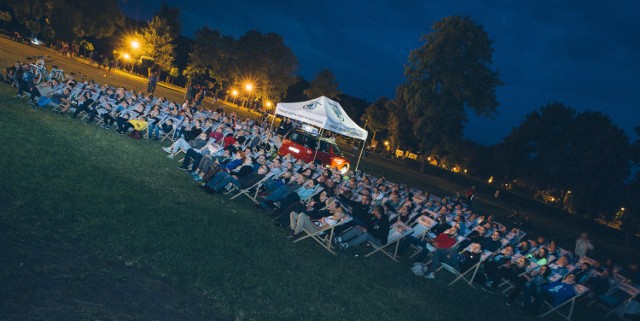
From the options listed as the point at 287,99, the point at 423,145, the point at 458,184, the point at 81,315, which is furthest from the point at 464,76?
the point at 287,99

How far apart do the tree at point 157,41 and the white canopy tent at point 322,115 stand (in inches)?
1468

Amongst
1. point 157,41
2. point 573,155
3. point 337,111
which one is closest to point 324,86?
point 157,41

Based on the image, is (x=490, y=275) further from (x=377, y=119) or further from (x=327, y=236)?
(x=377, y=119)

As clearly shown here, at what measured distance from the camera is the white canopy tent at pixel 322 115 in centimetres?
1422

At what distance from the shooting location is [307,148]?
47.1 ft

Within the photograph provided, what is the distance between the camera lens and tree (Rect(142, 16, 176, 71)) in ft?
148

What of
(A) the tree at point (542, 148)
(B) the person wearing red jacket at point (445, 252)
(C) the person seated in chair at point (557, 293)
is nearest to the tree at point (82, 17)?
(B) the person wearing red jacket at point (445, 252)

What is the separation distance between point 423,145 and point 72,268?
35083 millimetres

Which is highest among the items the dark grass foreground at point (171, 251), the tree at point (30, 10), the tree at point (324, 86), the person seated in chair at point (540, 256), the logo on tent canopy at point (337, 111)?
the tree at point (324, 86)

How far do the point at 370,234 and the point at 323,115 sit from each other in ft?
23.2

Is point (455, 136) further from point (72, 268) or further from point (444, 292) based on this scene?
point (72, 268)

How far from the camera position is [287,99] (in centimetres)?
8800

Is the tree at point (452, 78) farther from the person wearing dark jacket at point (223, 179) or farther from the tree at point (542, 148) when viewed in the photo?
the person wearing dark jacket at point (223, 179)

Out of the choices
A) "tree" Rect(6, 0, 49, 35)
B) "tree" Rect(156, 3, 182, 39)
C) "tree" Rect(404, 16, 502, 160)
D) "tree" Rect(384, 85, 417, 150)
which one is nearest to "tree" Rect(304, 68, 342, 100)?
"tree" Rect(384, 85, 417, 150)
